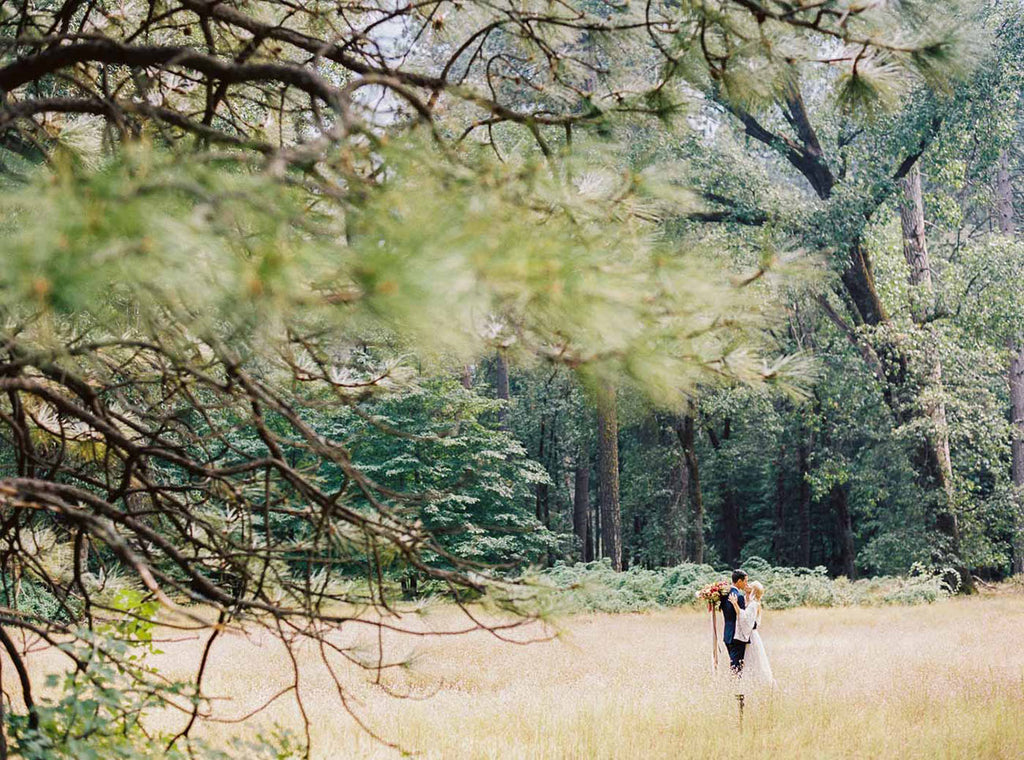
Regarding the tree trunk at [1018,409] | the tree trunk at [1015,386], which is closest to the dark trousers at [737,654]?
the tree trunk at [1015,386]

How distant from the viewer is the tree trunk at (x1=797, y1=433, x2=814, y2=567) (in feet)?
89.9

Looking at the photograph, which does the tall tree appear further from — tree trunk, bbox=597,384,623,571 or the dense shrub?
tree trunk, bbox=597,384,623,571

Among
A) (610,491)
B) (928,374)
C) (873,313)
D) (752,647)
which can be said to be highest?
(873,313)

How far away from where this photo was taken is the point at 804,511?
2939cm

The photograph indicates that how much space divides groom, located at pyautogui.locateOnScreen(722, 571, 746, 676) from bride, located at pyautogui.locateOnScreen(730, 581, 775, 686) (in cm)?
4

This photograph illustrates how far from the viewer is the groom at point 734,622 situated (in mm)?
7758

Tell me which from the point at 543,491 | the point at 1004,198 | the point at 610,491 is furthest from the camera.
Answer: the point at 543,491

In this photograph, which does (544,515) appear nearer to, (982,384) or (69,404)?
(982,384)

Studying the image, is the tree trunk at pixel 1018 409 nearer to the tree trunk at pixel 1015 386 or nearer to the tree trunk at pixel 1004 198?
the tree trunk at pixel 1015 386

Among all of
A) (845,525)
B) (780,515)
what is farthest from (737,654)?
(780,515)

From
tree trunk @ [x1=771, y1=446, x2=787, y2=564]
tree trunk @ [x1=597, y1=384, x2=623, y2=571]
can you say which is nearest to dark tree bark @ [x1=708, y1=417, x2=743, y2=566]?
tree trunk @ [x1=771, y1=446, x2=787, y2=564]

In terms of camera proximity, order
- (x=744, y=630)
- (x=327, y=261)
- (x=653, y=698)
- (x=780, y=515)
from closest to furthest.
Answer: (x=327, y=261), (x=744, y=630), (x=653, y=698), (x=780, y=515)

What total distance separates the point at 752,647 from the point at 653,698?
0.92 m

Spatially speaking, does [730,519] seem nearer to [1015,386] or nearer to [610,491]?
[1015,386]
